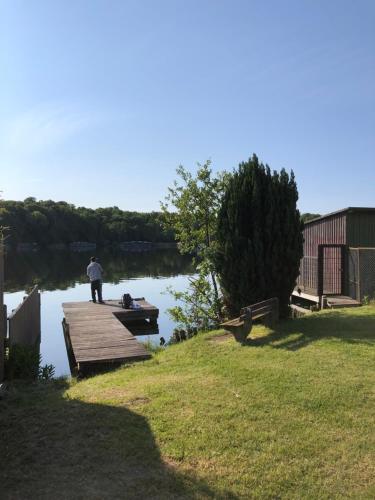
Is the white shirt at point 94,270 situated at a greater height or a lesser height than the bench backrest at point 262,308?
greater

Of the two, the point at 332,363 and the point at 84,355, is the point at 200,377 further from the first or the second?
the point at 84,355

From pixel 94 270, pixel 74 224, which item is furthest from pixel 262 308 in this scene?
pixel 74 224

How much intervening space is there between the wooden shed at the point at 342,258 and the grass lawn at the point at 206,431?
873cm

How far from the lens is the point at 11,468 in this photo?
4.29 meters

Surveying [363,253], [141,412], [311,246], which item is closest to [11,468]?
[141,412]

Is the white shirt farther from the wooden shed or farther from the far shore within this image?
the far shore

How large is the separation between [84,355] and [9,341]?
1903mm

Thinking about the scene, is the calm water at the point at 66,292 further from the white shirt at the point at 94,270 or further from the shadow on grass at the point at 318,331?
the shadow on grass at the point at 318,331

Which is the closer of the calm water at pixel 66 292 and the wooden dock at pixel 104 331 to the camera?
the wooden dock at pixel 104 331

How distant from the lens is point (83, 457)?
4.53 meters

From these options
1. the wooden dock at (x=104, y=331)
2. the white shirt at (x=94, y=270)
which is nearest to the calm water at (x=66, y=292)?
the wooden dock at (x=104, y=331)

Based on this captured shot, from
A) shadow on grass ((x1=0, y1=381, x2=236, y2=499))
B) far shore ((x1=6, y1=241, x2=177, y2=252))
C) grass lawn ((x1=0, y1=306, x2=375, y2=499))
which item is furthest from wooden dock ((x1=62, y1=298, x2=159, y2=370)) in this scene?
far shore ((x1=6, y1=241, x2=177, y2=252))

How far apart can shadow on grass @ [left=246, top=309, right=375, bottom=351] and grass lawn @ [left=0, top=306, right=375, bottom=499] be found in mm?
516

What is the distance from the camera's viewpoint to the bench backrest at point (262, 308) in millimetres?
9000
